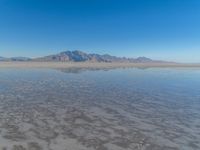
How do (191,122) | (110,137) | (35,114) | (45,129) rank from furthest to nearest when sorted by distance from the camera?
(35,114) → (191,122) → (45,129) → (110,137)

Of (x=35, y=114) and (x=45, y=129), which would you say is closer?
(x=45, y=129)

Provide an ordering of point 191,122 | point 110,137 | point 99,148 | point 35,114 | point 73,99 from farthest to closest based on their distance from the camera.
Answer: point 73,99 < point 35,114 < point 191,122 < point 110,137 < point 99,148

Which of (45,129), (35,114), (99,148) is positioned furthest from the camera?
(35,114)

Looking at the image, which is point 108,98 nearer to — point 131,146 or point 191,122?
point 191,122

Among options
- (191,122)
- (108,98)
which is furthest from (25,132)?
(108,98)

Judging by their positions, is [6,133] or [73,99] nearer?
[6,133]

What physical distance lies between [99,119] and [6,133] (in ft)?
13.5

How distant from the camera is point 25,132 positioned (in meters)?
9.05

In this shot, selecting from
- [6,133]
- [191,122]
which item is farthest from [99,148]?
[191,122]

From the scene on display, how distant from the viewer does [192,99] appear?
16422mm

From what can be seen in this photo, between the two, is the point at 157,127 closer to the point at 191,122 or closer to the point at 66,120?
the point at 191,122

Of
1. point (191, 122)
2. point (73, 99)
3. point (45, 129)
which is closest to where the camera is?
point (45, 129)

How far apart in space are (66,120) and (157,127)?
3.91 m

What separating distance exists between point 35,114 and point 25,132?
2891 millimetres
